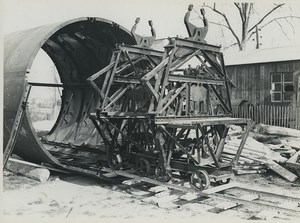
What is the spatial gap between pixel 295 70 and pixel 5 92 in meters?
12.7

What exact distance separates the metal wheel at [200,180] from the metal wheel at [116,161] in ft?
7.43

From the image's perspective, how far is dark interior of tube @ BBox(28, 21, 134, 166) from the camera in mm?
11195

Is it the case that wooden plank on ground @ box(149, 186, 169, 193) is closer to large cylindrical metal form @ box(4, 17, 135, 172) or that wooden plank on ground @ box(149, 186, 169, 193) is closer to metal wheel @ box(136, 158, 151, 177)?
metal wheel @ box(136, 158, 151, 177)

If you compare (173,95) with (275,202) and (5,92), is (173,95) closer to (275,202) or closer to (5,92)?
(275,202)

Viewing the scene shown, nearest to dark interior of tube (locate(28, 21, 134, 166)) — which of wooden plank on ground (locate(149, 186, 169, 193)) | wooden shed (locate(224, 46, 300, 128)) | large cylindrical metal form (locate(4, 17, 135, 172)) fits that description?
large cylindrical metal form (locate(4, 17, 135, 172))

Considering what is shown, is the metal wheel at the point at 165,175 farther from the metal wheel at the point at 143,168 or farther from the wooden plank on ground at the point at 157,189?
the metal wheel at the point at 143,168

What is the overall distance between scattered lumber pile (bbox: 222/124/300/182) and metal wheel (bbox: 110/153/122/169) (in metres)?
2.89

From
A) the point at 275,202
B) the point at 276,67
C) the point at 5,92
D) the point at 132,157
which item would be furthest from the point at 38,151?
the point at 276,67

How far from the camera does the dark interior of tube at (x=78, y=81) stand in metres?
11.2

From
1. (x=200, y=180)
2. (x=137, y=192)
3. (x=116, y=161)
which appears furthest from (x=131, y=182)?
(x=200, y=180)

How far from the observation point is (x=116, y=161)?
953 cm

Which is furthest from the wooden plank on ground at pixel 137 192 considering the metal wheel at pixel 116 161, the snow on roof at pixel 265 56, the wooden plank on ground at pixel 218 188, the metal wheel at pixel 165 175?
the snow on roof at pixel 265 56

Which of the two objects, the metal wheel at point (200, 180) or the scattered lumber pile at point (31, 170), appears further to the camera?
the scattered lumber pile at point (31, 170)

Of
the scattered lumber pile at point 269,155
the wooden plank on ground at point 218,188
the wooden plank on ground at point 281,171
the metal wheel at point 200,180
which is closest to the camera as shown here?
the wooden plank on ground at point 218,188
